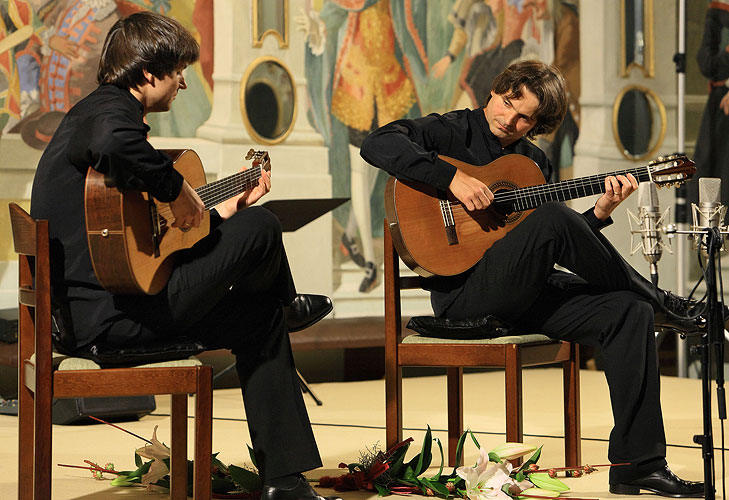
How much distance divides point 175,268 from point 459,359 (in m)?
1.01

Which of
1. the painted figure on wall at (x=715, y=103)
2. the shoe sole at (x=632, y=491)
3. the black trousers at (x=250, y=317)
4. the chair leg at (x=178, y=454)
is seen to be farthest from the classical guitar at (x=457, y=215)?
the painted figure on wall at (x=715, y=103)

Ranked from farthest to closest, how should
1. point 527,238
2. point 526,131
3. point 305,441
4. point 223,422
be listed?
point 223,422, point 526,131, point 527,238, point 305,441

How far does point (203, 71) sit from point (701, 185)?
13.6 feet

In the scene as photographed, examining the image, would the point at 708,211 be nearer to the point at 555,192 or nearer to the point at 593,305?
the point at 593,305

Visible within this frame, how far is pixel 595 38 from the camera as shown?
7039mm

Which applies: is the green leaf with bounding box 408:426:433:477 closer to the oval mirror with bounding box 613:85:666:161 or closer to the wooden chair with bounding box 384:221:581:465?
the wooden chair with bounding box 384:221:581:465

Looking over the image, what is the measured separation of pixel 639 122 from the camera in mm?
7090

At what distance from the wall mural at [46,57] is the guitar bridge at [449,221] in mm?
3011

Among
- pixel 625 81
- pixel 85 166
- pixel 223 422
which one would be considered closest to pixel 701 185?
pixel 85 166

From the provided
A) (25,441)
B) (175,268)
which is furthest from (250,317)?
(25,441)

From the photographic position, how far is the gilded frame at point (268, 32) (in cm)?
617

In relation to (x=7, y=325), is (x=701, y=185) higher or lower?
higher

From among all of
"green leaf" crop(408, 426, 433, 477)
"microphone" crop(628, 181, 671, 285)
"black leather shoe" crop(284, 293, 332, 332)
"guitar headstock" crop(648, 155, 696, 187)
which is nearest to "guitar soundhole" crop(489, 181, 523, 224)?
"guitar headstock" crop(648, 155, 696, 187)

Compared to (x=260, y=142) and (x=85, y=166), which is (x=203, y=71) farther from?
(x=85, y=166)
